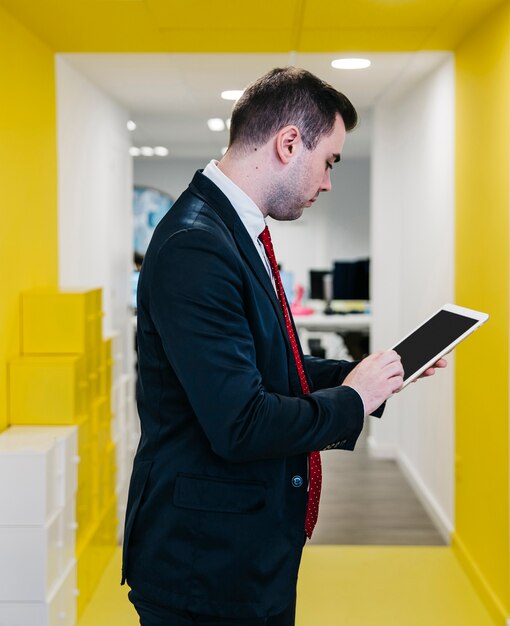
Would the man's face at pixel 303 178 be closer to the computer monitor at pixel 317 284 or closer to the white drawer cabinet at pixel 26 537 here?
the white drawer cabinet at pixel 26 537

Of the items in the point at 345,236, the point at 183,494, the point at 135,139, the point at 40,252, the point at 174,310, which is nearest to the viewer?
the point at 174,310

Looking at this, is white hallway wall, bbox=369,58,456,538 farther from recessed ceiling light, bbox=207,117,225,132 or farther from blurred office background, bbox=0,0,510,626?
recessed ceiling light, bbox=207,117,225,132

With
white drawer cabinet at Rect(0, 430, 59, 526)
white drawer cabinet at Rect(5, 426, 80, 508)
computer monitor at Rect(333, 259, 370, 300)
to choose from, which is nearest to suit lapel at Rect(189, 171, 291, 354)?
white drawer cabinet at Rect(0, 430, 59, 526)

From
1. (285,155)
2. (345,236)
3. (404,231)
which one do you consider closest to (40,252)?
(285,155)

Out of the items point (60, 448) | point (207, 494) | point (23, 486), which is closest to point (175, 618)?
point (207, 494)

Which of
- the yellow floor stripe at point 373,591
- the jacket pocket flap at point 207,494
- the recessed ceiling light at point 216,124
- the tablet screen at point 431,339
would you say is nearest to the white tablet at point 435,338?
the tablet screen at point 431,339

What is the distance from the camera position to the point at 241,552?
142 centimetres

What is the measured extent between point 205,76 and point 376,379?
322cm

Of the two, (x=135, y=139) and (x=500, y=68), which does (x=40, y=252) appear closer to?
(x=500, y=68)

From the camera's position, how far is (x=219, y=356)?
1271 mm

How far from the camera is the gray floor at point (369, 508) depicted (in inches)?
164

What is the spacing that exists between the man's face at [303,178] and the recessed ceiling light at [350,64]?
2.64 metres

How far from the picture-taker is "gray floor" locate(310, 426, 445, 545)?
4.17 m

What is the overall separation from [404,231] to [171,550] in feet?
13.9
